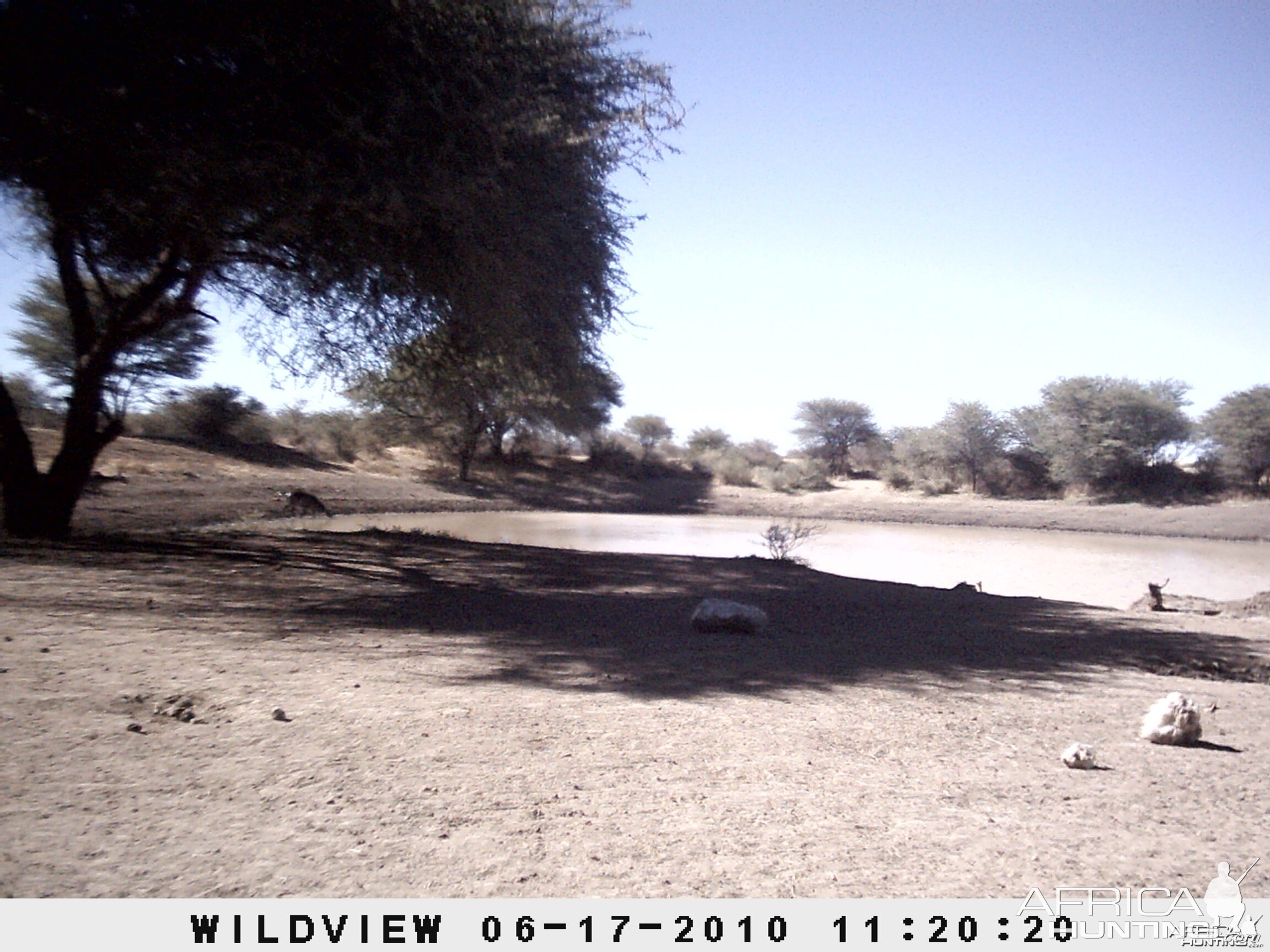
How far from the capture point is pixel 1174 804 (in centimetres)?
368

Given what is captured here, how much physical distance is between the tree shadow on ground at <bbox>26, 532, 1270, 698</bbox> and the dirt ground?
6 centimetres

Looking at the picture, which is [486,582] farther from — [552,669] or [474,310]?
[552,669]

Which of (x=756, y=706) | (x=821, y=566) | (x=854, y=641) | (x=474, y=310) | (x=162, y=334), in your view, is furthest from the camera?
(x=821, y=566)

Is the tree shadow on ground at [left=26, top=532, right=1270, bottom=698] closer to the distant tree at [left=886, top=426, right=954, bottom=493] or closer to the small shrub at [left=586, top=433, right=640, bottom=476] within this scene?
the small shrub at [left=586, top=433, right=640, bottom=476]

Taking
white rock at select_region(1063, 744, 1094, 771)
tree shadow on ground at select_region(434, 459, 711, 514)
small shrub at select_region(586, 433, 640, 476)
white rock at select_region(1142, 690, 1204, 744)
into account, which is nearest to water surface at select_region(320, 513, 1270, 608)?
tree shadow on ground at select_region(434, 459, 711, 514)

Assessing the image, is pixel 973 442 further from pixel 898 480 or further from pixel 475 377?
pixel 475 377

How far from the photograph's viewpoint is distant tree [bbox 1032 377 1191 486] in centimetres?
4100

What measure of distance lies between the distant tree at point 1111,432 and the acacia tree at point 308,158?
3739 cm

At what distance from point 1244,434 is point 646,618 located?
4053 centimetres

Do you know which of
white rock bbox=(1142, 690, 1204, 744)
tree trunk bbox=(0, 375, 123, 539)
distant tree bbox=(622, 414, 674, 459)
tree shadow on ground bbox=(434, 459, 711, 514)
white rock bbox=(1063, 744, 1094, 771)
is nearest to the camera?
white rock bbox=(1063, 744, 1094, 771)

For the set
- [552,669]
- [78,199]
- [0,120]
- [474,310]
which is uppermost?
[0,120]

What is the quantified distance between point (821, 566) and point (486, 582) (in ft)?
31.0

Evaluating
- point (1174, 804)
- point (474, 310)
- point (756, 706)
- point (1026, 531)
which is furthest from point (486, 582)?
point (1026, 531)

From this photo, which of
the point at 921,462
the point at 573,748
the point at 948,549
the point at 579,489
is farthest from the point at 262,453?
the point at 921,462
